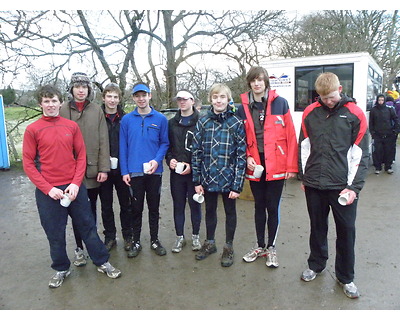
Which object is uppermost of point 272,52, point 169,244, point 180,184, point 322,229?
point 272,52

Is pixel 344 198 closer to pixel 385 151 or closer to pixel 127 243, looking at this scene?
pixel 127 243

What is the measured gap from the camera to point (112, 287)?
9.91ft

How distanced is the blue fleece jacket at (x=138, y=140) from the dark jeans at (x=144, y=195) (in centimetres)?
13

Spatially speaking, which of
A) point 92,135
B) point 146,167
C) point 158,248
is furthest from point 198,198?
point 92,135

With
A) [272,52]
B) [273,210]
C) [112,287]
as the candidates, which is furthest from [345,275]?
Answer: [272,52]

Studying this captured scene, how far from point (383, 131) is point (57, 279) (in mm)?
7816

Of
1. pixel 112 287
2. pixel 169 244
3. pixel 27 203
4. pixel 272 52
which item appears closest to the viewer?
pixel 112 287

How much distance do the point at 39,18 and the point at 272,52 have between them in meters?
9.87

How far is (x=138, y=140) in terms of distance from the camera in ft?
11.4

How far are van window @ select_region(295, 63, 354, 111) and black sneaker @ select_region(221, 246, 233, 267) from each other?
5135mm

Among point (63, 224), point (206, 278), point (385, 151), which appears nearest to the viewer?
point (63, 224)

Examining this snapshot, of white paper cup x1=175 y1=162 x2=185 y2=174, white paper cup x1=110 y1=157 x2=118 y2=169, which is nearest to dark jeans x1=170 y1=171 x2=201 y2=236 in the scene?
white paper cup x1=175 y1=162 x2=185 y2=174

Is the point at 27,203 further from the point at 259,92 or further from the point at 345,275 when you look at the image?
the point at 345,275

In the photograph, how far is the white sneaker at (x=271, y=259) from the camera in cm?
331
